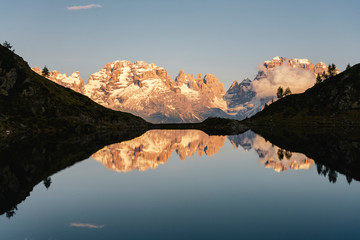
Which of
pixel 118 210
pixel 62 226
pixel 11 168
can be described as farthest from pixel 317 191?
pixel 11 168

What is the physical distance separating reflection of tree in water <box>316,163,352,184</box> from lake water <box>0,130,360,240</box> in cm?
16

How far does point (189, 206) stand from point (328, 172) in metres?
32.2

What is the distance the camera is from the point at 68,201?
124ft

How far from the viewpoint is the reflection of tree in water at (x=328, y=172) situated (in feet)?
158

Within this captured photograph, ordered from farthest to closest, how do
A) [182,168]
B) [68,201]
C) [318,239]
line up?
[182,168], [68,201], [318,239]

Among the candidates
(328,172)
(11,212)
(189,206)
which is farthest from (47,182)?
(328,172)

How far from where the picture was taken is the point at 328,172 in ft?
177

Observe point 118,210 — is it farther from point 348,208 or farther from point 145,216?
point 348,208

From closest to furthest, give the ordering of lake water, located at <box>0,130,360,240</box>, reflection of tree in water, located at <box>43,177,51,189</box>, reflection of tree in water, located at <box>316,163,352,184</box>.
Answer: lake water, located at <box>0,130,360,240</box> → reflection of tree in water, located at <box>43,177,51,189</box> → reflection of tree in water, located at <box>316,163,352,184</box>

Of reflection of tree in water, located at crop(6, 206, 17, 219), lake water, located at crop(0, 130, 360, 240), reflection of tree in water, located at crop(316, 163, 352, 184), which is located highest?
reflection of tree in water, located at crop(316, 163, 352, 184)

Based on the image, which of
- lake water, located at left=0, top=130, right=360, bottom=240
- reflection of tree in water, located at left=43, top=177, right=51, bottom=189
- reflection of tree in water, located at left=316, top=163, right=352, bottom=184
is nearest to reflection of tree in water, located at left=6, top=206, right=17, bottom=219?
lake water, located at left=0, top=130, right=360, bottom=240

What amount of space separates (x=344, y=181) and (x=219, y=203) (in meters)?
23.7

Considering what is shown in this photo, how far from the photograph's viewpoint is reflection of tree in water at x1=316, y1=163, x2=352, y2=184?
4811cm

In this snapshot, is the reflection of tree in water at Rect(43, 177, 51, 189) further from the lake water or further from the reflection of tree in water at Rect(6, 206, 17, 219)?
the reflection of tree in water at Rect(6, 206, 17, 219)
